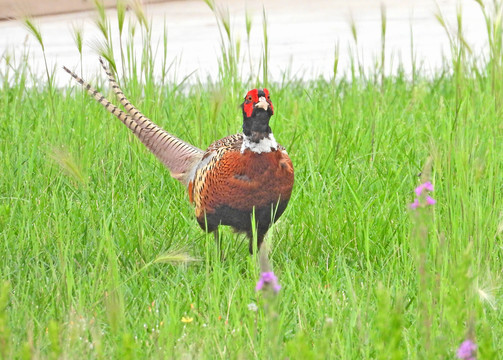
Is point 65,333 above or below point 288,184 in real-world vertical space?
below

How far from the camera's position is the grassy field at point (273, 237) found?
2.34 m

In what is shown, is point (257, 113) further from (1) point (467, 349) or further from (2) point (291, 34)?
(2) point (291, 34)

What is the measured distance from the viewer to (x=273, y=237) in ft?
11.3

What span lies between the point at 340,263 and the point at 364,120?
1751mm

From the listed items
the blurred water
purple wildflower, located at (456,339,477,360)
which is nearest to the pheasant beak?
purple wildflower, located at (456,339,477,360)

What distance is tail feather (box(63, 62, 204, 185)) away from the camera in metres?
3.76

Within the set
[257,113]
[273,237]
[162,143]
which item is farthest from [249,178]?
[162,143]

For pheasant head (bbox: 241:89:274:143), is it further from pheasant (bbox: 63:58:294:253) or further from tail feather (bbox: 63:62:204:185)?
tail feather (bbox: 63:62:204:185)

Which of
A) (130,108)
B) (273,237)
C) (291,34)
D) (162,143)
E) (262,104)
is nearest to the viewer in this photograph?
(262,104)

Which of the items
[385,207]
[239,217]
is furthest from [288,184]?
[385,207]

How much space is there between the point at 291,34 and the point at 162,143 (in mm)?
4888

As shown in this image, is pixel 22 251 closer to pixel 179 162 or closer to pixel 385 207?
pixel 179 162

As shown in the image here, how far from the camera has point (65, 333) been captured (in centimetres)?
253

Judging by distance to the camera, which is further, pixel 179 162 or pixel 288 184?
pixel 179 162
